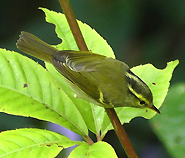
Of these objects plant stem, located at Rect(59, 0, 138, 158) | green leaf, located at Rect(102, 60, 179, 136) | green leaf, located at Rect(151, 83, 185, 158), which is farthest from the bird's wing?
green leaf, located at Rect(151, 83, 185, 158)

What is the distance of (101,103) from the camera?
1.36 m

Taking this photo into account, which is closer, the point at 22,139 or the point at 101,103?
the point at 22,139

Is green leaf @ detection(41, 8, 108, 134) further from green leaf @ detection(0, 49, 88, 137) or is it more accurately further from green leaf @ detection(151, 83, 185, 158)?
green leaf @ detection(151, 83, 185, 158)

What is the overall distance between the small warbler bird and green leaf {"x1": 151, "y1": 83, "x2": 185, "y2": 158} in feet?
1.14

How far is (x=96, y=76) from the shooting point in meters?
1.50

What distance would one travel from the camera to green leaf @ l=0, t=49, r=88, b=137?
1146mm

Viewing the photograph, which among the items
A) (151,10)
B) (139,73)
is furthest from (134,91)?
(151,10)

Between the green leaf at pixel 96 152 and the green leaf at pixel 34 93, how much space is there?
163mm

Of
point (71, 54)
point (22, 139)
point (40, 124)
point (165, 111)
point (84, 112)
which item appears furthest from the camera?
point (40, 124)

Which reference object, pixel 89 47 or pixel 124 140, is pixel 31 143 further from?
pixel 89 47

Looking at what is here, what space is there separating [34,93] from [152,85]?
565 millimetres

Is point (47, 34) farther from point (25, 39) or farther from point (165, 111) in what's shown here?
point (165, 111)

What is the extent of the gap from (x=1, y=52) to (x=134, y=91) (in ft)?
2.27

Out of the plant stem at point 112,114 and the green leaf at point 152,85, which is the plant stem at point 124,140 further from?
the green leaf at point 152,85
